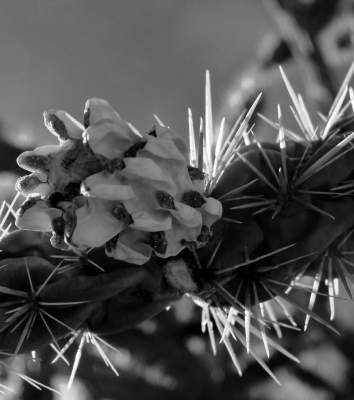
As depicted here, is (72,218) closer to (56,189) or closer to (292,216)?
(56,189)

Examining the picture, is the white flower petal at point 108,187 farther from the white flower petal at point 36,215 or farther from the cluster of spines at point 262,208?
the cluster of spines at point 262,208

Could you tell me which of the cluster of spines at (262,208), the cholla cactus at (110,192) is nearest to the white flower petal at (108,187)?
the cholla cactus at (110,192)

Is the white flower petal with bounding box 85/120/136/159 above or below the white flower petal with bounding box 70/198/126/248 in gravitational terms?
above

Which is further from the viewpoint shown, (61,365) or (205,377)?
(205,377)

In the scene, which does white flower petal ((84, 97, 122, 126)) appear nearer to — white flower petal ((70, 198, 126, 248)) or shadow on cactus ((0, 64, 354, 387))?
shadow on cactus ((0, 64, 354, 387))

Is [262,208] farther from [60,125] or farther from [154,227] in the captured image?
[60,125]

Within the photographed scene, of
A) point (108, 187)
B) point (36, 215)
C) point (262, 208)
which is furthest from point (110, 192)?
point (262, 208)

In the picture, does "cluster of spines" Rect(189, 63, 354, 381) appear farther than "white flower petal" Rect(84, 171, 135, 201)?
Yes

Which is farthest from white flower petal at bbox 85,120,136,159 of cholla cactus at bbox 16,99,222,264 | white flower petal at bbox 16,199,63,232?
white flower petal at bbox 16,199,63,232

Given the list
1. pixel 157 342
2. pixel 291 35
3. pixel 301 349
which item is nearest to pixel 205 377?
pixel 157 342
